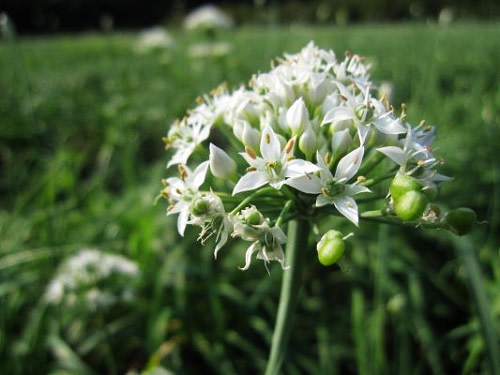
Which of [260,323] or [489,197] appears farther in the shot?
[489,197]

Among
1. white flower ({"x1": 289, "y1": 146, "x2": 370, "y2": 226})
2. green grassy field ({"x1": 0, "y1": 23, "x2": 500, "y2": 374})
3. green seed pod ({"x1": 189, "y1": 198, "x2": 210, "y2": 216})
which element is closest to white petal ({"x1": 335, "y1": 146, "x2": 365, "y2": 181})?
white flower ({"x1": 289, "y1": 146, "x2": 370, "y2": 226})

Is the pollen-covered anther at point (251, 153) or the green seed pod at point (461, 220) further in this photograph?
the pollen-covered anther at point (251, 153)

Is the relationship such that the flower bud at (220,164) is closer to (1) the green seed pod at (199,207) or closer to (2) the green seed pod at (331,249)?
(1) the green seed pod at (199,207)

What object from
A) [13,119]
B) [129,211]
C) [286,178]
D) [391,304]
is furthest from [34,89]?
[286,178]

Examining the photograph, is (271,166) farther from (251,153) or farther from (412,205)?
(412,205)

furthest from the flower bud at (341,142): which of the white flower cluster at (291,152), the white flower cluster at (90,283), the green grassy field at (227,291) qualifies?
the white flower cluster at (90,283)

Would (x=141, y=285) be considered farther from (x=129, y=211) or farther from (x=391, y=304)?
(x=391, y=304)

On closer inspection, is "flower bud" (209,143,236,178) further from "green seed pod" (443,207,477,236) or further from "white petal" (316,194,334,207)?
"green seed pod" (443,207,477,236)
